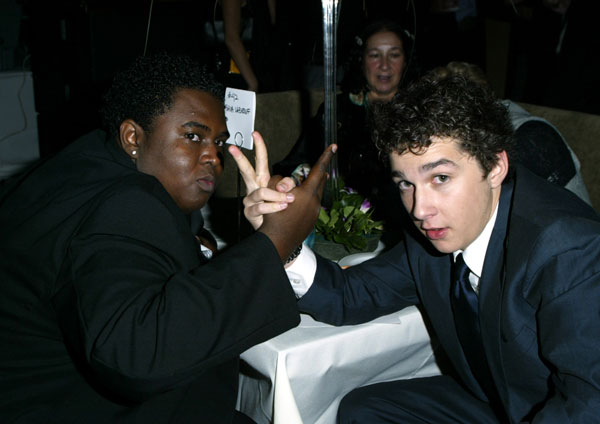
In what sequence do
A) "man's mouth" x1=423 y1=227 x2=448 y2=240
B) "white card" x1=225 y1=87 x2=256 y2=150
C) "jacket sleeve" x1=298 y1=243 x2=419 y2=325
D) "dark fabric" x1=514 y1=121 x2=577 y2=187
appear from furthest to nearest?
"dark fabric" x1=514 y1=121 x2=577 y2=187 < "white card" x1=225 y1=87 x2=256 y2=150 < "jacket sleeve" x1=298 y1=243 x2=419 y2=325 < "man's mouth" x1=423 y1=227 x2=448 y2=240

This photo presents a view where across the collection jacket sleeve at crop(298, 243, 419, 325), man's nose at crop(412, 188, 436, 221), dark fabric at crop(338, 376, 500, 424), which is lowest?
dark fabric at crop(338, 376, 500, 424)

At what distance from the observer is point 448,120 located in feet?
4.04

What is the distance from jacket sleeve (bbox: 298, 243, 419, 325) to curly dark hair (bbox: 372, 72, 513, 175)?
0.36 meters

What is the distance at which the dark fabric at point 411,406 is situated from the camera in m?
1.42

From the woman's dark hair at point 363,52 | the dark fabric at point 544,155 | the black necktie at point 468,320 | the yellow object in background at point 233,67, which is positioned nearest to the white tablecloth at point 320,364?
the black necktie at point 468,320

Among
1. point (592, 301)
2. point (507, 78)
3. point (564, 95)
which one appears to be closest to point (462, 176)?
point (592, 301)

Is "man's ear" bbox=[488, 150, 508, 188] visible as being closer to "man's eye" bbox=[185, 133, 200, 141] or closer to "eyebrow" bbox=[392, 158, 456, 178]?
→ "eyebrow" bbox=[392, 158, 456, 178]

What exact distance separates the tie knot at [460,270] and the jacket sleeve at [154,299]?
0.51 m

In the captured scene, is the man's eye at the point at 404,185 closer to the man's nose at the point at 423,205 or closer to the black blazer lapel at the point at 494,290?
the man's nose at the point at 423,205

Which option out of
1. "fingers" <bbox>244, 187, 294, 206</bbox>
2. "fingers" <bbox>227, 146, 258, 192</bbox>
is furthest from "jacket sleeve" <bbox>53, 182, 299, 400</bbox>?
"fingers" <bbox>227, 146, 258, 192</bbox>

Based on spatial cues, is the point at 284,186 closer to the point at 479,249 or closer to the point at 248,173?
the point at 248,173

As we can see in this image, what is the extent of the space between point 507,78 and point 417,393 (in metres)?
5.20

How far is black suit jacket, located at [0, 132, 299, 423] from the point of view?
845 millimetres

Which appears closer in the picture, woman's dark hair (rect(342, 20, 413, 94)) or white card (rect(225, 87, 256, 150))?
white card (rect(225, 87, 256, 150))
